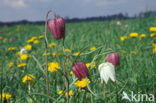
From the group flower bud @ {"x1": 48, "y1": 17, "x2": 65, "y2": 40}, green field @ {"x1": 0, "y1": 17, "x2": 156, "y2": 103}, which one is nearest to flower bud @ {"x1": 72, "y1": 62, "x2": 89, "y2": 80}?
green field @ {"x1": 0, "y1": 17, "x2": 156, "y2": 103}

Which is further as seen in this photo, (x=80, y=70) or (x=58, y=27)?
(x=58, y=27)

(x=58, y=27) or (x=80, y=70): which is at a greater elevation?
(x=58, y=27)

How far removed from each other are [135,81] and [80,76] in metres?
0.56

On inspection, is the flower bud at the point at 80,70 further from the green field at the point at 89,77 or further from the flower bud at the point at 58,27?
the flower bud at the point at 58,27

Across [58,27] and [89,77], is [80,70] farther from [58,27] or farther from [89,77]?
[58,27]

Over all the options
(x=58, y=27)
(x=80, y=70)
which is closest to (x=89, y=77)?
(x=80, y=70)

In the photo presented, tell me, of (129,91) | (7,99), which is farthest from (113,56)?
(7,99)

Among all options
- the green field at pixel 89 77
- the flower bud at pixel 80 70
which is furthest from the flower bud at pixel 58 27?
the flower bud at pixel 80 70

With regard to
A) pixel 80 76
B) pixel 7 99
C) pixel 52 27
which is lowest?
pixel 7 99

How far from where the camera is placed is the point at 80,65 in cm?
80

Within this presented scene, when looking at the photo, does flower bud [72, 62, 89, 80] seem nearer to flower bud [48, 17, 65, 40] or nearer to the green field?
the green field

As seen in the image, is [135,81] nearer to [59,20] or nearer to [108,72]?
[108,72]

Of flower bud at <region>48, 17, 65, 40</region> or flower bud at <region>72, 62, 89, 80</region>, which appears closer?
flower bud at <region>72, 62, 89, 80</region>

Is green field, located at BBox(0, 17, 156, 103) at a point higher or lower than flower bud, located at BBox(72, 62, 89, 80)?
lower
